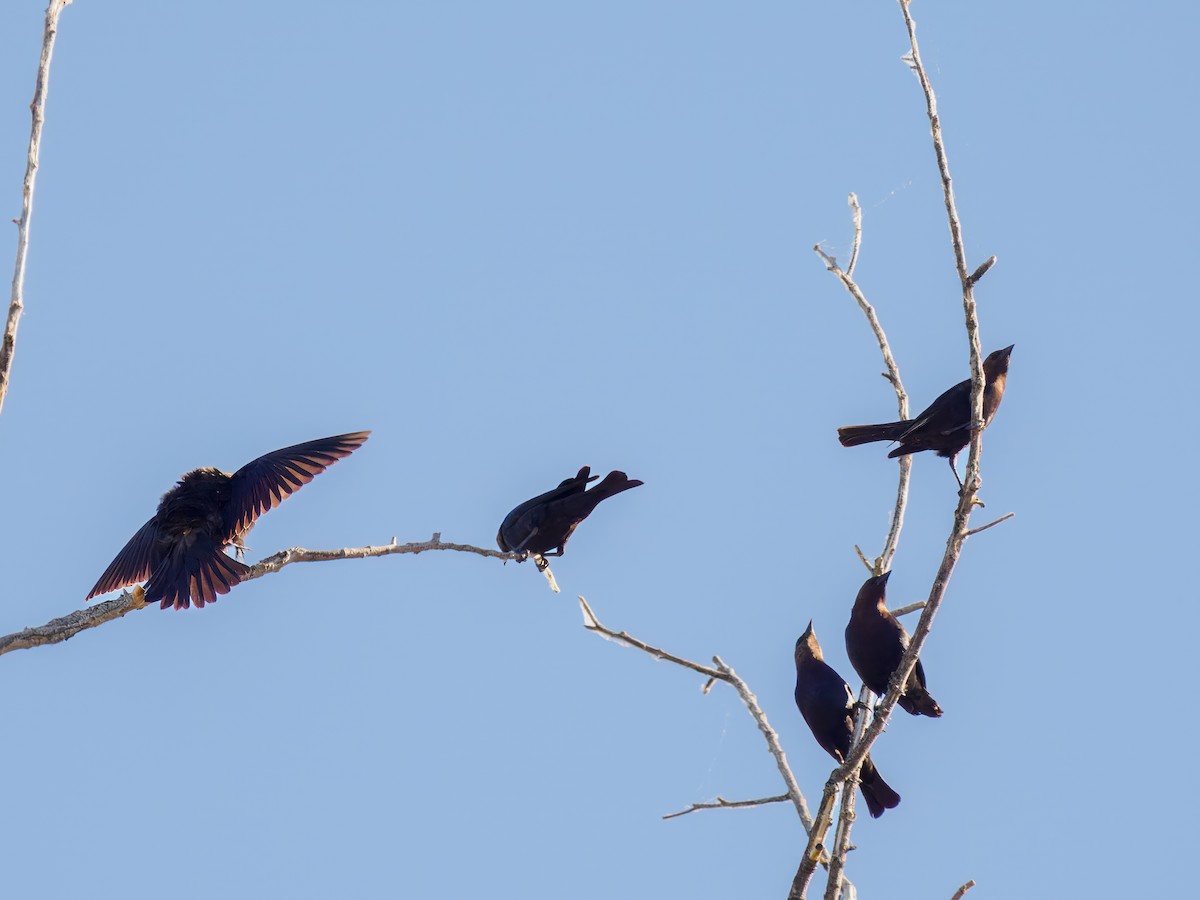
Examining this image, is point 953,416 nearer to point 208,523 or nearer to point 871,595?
point 871,595

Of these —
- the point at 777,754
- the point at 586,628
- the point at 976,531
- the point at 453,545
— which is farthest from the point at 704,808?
the point at 453,545

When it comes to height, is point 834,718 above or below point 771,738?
above

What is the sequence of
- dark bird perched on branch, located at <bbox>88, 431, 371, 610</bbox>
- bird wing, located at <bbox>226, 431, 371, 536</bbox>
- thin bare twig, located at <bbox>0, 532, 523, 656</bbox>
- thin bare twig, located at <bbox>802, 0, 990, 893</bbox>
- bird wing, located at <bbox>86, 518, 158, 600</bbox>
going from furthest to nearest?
bird wing, located at <bbox>226, 431, 371, 536</bbox>
bird wing, located at <bbox>86, 518, 158, 600</bbox>
dark bird perched on branch, located at <bbox>88, 431, 371, 610</bbox>
thin bare twig, located at <bbox>0, 532, 523, 656</bbox>
thin bare twig, located at <bbox>802, 0, 990, 893</bbox>

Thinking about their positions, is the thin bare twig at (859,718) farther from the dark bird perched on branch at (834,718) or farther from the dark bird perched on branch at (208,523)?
the dark bird perched on branch at (208,523)

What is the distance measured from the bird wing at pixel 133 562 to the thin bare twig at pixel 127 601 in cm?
161

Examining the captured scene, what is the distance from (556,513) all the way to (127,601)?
2.43 meters

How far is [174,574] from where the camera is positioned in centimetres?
748

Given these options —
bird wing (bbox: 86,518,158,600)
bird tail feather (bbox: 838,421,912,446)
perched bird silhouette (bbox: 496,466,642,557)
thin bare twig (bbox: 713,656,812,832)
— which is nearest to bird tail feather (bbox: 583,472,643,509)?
perched bird silhouette (bbox: 496,466,642,557)

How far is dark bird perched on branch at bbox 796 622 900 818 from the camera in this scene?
6.73 metres

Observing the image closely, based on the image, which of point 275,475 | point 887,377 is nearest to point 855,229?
point 887,377

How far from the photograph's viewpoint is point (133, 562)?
8133 mm

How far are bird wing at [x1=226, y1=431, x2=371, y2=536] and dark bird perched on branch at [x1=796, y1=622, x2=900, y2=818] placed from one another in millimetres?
3201

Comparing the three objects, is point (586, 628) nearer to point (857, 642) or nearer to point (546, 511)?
point (857, 642)

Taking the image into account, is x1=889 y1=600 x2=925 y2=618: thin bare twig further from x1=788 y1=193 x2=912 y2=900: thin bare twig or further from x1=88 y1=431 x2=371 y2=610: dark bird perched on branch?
x1=88 y1=431 x2=371 y2=610: dark bird perched on branch
